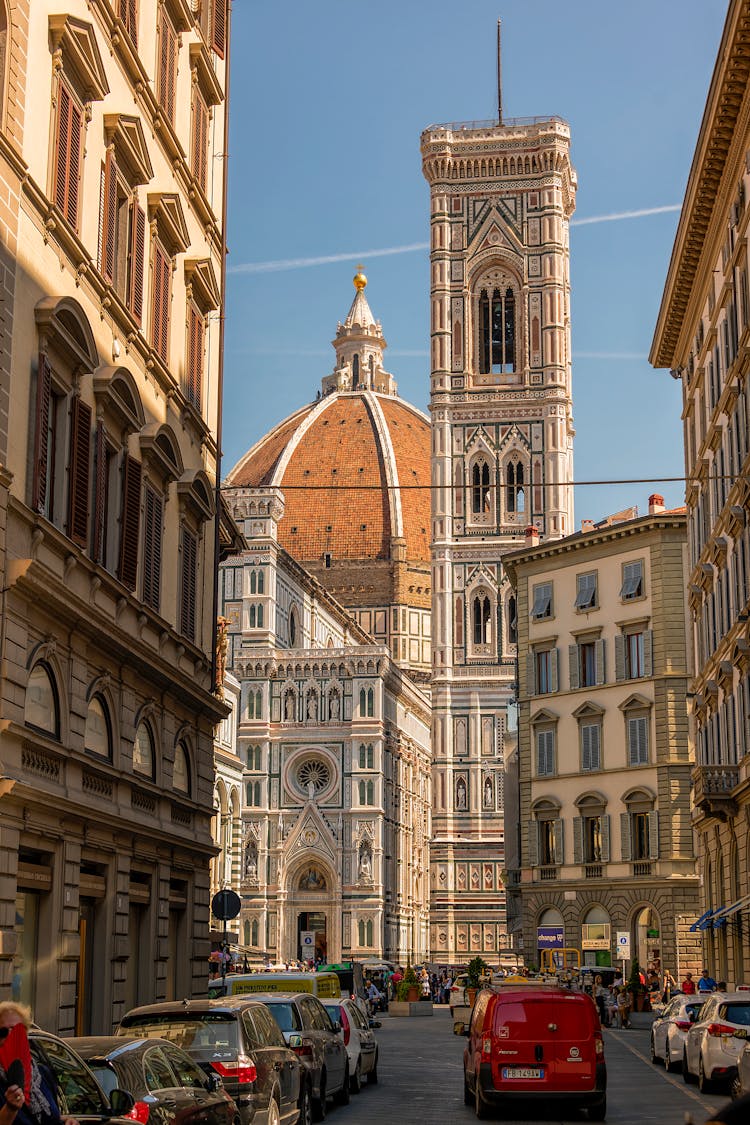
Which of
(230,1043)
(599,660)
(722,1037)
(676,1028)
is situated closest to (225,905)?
(676,1028)

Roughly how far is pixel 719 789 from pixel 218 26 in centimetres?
2029

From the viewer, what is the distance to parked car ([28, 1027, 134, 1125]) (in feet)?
34.2

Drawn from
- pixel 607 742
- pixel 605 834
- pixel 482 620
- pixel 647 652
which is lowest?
pixel 605 834

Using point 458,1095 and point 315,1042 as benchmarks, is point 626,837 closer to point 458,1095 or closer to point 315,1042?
point 458,1095

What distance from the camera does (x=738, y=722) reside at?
39.0 m

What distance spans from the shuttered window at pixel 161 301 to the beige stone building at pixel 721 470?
12192 mm

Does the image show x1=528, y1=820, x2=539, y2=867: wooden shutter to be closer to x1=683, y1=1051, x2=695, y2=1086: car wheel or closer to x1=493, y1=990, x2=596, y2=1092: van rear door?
x1=683, y1=1051, x2=695, y2=1086: car wheel

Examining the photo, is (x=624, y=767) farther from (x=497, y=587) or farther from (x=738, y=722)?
(x=497, y=587)

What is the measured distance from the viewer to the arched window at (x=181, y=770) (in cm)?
2872

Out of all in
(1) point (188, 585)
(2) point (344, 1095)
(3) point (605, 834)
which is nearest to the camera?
(2) point (344, 1095)

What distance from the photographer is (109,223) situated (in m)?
24.8

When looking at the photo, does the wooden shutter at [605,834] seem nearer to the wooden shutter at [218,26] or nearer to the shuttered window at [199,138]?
the shuttered window at [199,138]

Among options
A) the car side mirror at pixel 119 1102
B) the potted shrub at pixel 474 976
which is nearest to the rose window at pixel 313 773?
the potted shrub at pixel 474 976

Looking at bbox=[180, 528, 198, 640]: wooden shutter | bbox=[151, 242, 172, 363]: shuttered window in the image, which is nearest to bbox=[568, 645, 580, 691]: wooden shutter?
bbox=[180, 528, 198, 640]: wooden shutter
